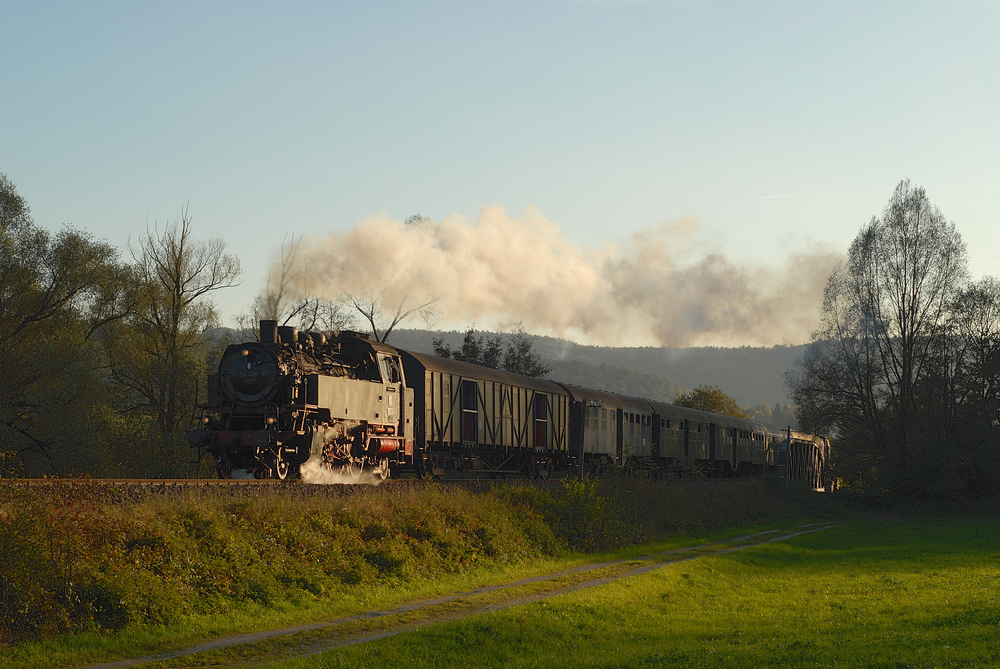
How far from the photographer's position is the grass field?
1442 cm

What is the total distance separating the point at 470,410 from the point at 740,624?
18.2m

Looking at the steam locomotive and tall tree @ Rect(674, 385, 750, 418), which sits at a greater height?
tall tree @ Rect(674, 385, 750, 418)

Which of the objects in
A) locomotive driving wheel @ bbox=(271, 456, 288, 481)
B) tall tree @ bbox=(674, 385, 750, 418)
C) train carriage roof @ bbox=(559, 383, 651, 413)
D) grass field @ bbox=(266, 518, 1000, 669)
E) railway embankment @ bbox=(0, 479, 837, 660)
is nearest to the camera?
railway embankment @ bbox=(0, 479, 837, 660)

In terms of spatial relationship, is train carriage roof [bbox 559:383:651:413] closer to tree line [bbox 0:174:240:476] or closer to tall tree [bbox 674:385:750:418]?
tree line [bbox 0:174:240:476]

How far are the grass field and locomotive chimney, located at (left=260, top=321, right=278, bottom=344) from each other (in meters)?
11.9

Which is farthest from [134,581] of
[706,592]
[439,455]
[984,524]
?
[984,524]

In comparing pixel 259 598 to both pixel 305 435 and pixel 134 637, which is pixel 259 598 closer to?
pixel 134 637

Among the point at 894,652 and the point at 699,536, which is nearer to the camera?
the point at 894,652

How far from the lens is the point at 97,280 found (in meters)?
47.7

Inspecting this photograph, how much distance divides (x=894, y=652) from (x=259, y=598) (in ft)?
36.7

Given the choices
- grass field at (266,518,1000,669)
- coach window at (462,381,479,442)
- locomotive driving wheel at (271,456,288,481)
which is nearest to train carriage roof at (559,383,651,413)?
coach window at (462,381,479,442)

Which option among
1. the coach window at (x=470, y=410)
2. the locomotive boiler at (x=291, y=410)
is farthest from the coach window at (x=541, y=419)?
A: the locomotive boiler at (x=291, y=410)

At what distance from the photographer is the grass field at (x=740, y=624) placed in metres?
14.4

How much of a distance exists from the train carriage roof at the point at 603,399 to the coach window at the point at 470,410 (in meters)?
8.72
